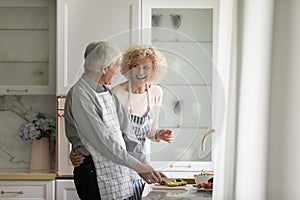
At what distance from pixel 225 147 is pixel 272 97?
870 mm

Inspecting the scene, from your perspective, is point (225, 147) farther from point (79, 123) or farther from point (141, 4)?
point (141, 4)

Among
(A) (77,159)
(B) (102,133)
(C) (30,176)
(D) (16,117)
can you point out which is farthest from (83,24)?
(B) (102,133)

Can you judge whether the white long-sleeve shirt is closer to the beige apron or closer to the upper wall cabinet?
the beige apron

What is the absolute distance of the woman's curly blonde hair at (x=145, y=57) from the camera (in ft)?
8.17

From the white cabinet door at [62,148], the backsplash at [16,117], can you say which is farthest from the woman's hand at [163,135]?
the backsplash at [16,117]

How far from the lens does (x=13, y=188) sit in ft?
12.7

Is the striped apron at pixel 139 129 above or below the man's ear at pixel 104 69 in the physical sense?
below

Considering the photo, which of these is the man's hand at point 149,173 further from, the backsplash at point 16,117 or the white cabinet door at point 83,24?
the backsplash at point 16,117

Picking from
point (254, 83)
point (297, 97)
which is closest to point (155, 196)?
point (254, 83)

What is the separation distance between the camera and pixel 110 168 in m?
2.54

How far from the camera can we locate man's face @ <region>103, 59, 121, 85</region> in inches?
100

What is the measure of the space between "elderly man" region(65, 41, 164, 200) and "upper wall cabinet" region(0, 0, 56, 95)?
1.61 meters

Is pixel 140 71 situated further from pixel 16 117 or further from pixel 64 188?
pixel 16 117

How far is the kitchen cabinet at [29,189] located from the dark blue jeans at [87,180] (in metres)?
1.17
